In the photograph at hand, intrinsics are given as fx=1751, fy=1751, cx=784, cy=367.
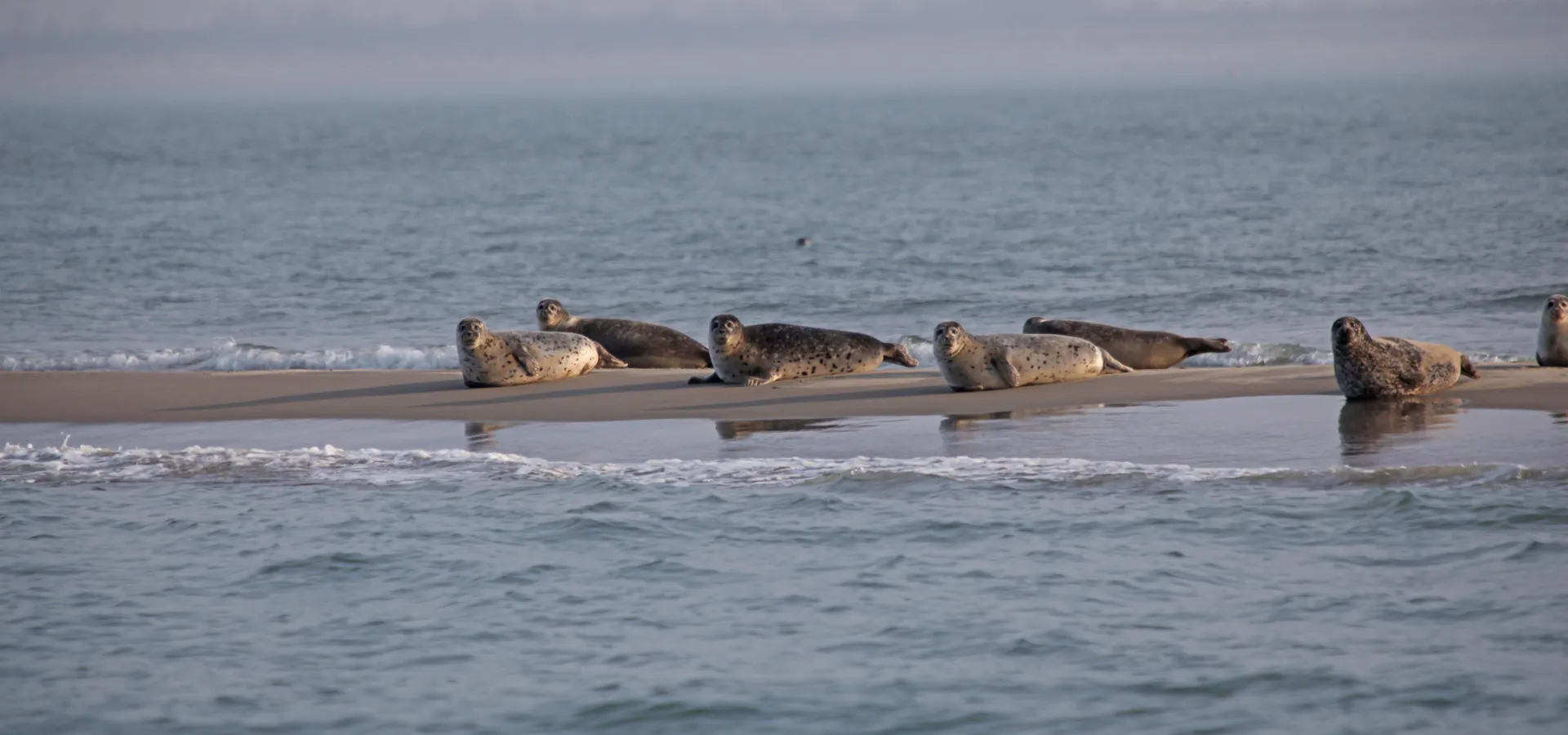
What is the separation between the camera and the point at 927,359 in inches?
573

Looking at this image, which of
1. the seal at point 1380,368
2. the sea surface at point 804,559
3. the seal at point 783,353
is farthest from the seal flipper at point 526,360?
the seal at point 1380,368

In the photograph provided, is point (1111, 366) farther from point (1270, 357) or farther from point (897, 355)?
point (1270, 357)

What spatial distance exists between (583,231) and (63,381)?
19.9 m

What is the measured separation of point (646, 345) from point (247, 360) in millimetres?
3802

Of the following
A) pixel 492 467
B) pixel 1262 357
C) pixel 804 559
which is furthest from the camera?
pixel 1262 357

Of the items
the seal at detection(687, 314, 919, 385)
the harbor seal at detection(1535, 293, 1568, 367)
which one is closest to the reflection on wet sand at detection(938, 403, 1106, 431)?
the seal at detection(687, 314, 919, 385)

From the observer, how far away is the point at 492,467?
9578 millimetres

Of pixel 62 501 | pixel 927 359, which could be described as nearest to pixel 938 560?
pixel 62 501

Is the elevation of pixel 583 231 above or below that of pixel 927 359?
above

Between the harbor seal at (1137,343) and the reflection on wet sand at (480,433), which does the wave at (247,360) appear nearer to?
the reflection on wet sand at (480,433)

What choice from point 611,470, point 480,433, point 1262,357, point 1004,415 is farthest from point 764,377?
point 1262,357

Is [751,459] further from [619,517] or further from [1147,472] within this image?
[1147,472]

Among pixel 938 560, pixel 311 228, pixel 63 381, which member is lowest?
pixel 938 560

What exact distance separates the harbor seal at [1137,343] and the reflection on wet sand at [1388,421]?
240cm
